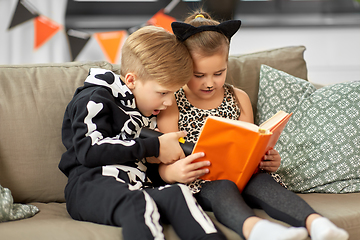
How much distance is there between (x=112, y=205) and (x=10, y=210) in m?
0.32

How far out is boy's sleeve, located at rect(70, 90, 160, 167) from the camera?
36.9 inches

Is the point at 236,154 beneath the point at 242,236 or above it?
above

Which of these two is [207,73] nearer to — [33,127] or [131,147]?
[131,147]

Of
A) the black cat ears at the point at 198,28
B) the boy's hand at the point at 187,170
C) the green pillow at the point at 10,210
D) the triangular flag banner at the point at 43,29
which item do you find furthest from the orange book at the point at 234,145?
the triangular flag banner at the point at 43,29

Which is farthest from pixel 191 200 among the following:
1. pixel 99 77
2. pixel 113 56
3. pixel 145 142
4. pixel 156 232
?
pixel 113 56

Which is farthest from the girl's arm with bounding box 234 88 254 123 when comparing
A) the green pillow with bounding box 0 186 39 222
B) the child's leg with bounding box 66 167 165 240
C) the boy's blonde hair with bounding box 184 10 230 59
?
the green pillow with bounding box 0 186 39 222

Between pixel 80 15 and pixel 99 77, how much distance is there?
1337 millimetres

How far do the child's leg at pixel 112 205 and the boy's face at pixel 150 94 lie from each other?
10.6 inches

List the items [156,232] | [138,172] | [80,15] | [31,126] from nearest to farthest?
[156,232] → [138,172] → [31,126] → [80,15]

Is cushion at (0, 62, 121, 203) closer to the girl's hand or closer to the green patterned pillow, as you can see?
the girl's hand

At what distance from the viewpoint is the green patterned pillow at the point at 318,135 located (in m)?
1.17

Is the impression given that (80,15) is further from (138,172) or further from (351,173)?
(351,173)

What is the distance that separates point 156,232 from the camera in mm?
760

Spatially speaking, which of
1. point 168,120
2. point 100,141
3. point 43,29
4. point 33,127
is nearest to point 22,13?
point 43,29
